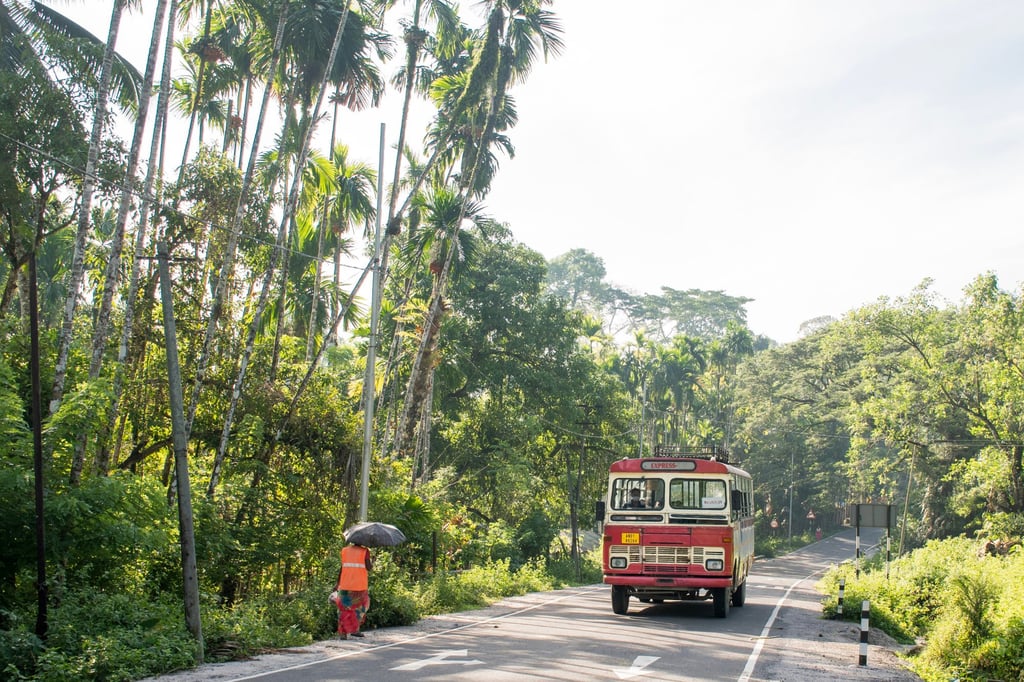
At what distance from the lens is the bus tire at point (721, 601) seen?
712 inches

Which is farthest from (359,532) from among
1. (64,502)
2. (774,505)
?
(774,505)

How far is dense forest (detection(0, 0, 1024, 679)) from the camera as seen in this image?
13477mm

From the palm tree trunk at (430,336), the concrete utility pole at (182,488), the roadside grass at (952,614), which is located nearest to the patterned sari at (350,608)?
the concrete utility pole at (182,488)

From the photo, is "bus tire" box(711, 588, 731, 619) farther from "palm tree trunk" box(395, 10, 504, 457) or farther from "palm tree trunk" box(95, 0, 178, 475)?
"palm tree trunk" box(395, 10, 504, 457)

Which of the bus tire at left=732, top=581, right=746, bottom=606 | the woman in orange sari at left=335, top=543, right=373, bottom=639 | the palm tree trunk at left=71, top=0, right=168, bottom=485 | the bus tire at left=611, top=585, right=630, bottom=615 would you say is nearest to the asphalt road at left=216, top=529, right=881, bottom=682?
the bus tire at left=611, top=585, right=630, bottom=615

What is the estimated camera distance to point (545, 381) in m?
37.8

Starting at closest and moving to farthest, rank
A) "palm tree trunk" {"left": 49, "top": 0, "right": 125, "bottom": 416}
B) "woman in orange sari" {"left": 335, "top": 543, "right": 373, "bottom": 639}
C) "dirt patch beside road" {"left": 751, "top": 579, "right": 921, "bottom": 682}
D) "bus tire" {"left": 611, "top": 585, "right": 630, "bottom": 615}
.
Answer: "dirt patch beside road" {"left": 751, "top": 579, "right": 921, "bottom": 682} → "woman in orange sari" {"left": 335, "top": 543, "right": 373, "bottom": 639} → "palm tree trunk" {"left": 49, "top": 0, "right": 125, "bottom": 416} → "bus tire" {"left": 611, "top": 585, "right": 630, "bottom": 615}

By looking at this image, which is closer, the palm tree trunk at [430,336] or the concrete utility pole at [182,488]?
the concrete utility pole at [182,488]

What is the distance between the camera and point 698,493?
59.0ft

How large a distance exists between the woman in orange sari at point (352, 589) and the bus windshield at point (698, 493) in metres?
6.59

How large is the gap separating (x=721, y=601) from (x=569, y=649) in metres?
6.06

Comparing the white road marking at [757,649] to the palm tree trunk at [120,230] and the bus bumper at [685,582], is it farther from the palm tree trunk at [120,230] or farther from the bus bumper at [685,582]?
the palm tree trunk at [120,230]

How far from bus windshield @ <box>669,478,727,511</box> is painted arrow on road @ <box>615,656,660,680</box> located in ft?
18.5

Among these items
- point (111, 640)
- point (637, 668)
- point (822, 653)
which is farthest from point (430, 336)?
point (111, 640)
